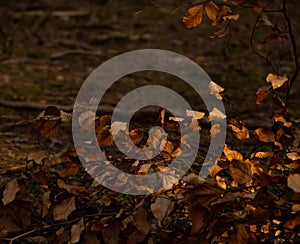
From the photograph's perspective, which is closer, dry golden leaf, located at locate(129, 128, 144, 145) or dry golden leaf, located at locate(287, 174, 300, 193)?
dry golden leaf, located at locate(287, 174, 300, 193)

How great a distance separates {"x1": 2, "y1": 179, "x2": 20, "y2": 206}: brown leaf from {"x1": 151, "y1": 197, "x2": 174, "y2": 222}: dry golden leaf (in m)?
0.59

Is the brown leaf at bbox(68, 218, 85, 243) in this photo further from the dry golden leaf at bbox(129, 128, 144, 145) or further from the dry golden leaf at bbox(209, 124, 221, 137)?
the dry golden leaf at bbox(209, 124, 221, 137)

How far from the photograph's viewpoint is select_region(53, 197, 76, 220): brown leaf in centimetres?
197

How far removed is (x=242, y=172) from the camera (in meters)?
1.71

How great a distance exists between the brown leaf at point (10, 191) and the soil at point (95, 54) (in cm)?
93

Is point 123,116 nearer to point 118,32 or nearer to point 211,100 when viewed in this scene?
point 211,100

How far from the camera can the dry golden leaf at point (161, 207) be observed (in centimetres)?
171

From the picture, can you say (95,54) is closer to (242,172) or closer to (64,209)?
(64,209)

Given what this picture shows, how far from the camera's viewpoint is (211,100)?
3.88 metres

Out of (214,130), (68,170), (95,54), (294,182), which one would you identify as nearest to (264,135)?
(214,130)

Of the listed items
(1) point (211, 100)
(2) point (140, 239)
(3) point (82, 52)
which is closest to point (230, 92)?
(1) point (211, 100)

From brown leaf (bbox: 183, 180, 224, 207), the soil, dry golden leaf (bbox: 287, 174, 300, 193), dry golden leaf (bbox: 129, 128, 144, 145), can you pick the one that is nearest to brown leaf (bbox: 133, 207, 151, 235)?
brown leaf (bbox: 183, 180, 224, 207)

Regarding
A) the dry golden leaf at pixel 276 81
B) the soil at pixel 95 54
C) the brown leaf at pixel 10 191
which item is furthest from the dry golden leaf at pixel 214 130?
the soil at pixel 95 54

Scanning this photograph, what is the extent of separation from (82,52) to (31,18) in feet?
5.66
